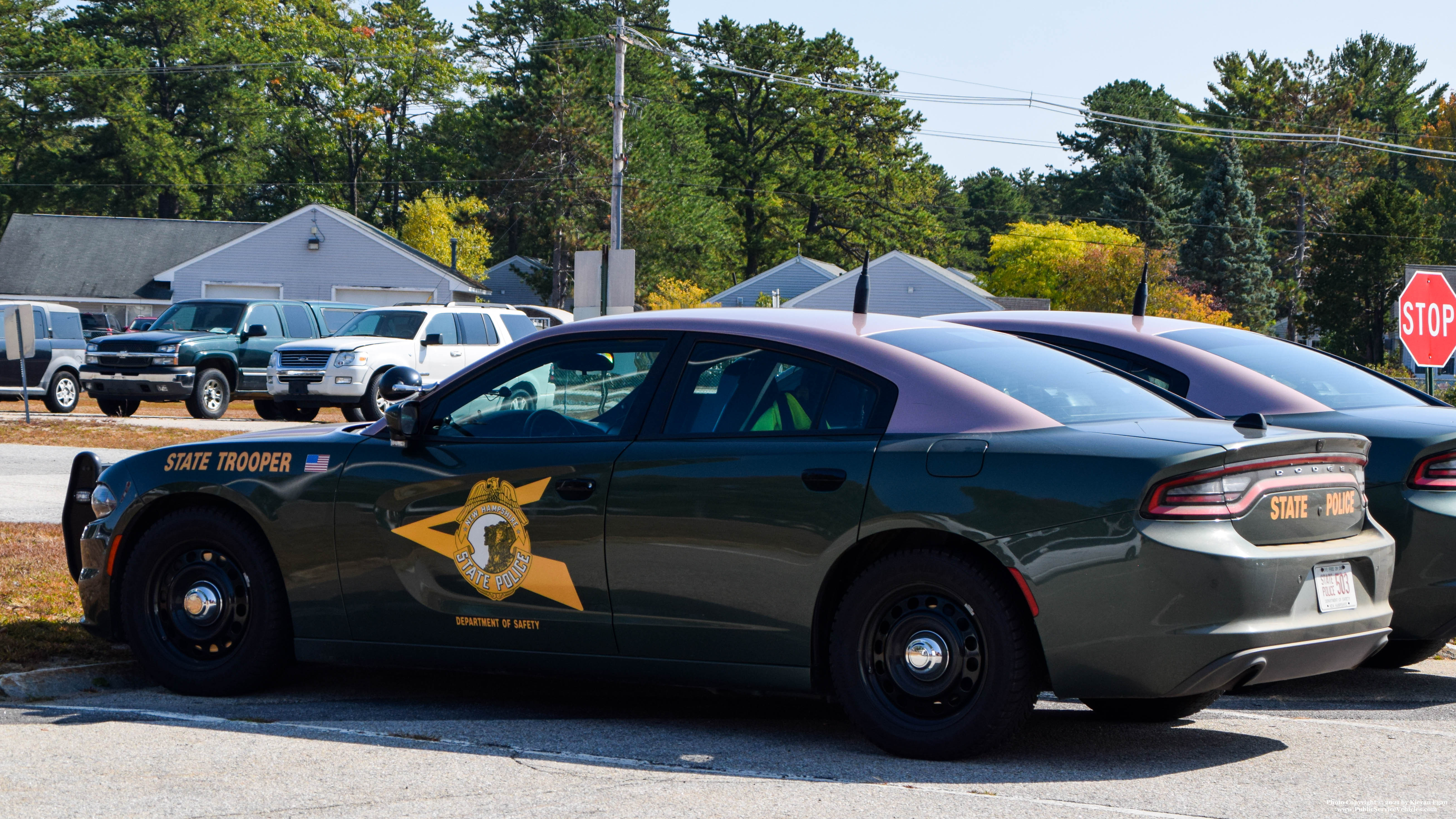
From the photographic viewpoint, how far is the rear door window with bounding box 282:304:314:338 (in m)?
26.6

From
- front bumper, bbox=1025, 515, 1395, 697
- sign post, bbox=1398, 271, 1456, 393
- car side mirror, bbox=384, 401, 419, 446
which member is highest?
sign post, bbox=1398, 271, 1456, 393

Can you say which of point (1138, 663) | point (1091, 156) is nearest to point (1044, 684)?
point (1138, 663)

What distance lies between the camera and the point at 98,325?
161 ft

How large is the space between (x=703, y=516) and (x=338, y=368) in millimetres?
18925

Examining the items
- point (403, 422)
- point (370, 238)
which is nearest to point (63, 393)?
point (403, 422)

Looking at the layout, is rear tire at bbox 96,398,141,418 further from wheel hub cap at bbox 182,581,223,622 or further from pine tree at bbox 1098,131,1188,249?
pine tree at bbox 1098,131,1188,249

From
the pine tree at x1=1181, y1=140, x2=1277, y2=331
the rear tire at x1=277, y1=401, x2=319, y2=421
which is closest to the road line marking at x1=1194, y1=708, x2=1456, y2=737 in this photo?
the rear tire at x1=277, y1=401, x2=319, y2=421

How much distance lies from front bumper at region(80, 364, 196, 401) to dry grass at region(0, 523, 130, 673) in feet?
49.6

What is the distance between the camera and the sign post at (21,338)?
23625 millimetres

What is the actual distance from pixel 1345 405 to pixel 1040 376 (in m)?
2.30

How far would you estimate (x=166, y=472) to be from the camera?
6.05 meters

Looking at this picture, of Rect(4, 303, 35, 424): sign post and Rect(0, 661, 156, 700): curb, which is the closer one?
Rect(0, 661, 156, 700): curb

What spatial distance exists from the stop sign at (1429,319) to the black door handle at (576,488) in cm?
1122

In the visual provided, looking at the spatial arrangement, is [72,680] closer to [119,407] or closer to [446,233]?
[119,407]
